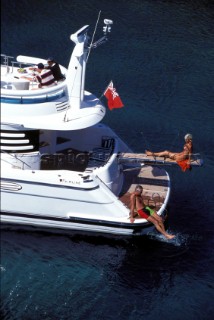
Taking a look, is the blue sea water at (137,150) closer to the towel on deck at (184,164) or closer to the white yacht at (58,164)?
the white yacht at (58,164)

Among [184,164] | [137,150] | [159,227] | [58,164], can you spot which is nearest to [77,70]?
[58,164]

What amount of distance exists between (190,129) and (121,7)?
520 inches

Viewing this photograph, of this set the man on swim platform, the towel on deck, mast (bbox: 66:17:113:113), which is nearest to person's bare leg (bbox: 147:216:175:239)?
the man on swim platform

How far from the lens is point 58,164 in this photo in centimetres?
2297

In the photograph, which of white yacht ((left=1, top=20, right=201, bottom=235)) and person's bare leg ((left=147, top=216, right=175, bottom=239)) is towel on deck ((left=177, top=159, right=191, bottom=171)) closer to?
white yacht ((left=1, top=20, right=201, bottom=235))

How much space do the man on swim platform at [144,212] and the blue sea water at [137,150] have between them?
90cm

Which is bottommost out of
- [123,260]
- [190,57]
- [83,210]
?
[123,260]

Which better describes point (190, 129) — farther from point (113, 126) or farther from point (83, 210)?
point (83, 210)

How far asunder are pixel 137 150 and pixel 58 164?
623 centimetres

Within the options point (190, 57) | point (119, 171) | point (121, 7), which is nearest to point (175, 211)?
point (119, 171)

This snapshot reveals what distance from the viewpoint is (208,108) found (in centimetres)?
3231

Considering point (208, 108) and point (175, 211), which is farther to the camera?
point (208, 108)

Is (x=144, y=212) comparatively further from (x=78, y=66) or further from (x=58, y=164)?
(x=78, y=66)

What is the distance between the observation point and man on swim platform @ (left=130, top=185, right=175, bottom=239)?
2252 centimetres
